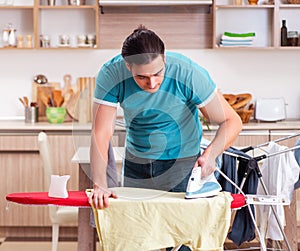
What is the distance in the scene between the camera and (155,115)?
2533 mm

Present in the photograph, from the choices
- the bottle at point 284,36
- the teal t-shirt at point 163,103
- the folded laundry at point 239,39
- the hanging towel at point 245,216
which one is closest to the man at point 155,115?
the teal t-shirt at point 163,103

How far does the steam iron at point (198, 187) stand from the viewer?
2395 millimetres

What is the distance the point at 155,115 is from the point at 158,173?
203 millimetres

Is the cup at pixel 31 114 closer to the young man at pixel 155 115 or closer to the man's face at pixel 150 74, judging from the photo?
the young man at pixel 155 115

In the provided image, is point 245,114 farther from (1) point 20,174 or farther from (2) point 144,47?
(2) point 144,47

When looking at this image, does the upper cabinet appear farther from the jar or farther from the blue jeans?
the blue jeans

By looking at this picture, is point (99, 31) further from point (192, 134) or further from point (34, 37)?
point (192, 134)

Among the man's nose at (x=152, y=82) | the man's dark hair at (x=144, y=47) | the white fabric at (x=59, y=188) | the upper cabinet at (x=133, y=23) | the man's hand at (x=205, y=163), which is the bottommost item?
the white fabric at (x=59, y=188)

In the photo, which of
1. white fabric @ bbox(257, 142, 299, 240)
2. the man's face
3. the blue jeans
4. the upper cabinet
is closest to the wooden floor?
white fabric @ bbox(257, 142, 299, 240)

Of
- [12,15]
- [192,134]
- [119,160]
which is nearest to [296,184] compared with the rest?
[192,134]

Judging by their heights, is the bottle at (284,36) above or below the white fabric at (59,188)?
above

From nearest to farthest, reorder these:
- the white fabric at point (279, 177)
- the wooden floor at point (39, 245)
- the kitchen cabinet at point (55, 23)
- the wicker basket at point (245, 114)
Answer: the white fabric at point (279, 177), the wooden floor at point (39, 245), the wicker basket at point (245, 114), the kitchen cabinet at point (55, 23)

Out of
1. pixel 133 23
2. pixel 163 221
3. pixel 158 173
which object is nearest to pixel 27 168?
pixel 133 23

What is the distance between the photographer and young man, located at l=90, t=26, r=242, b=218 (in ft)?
7.66
